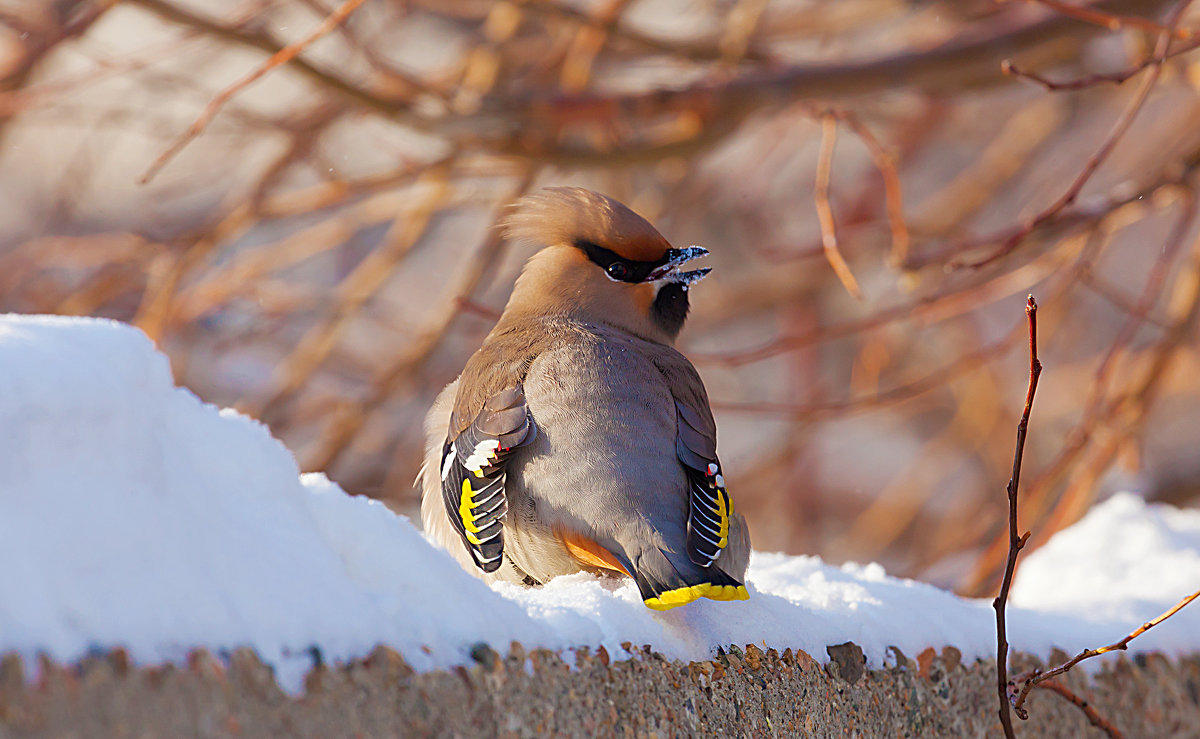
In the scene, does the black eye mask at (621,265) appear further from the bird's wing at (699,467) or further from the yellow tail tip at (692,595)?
the yellow tail tip at (692,595)

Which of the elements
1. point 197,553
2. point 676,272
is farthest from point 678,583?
point 676,272

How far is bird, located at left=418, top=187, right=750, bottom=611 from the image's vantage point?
6.82ft

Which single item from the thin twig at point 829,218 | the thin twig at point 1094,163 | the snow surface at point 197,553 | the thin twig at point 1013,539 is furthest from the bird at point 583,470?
the thin twig at point 1094,163

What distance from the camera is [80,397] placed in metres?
1.28

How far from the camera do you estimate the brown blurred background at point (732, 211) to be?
3.97 m

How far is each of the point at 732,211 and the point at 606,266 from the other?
589 cm

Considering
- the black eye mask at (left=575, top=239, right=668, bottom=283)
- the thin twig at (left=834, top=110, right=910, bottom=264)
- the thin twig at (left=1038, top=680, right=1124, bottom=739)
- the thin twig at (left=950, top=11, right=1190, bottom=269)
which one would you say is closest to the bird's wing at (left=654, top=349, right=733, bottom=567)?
the black eye mask at (left=575, top=239, right=668, bottom=283)

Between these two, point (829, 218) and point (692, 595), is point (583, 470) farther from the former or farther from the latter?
point (829, 218)

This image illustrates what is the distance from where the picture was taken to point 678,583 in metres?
1.93

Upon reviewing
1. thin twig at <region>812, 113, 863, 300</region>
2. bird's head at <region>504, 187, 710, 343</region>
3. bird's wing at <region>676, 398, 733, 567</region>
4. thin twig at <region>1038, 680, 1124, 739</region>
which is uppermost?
thin twig at <region>812, 113, 863, 300</region>

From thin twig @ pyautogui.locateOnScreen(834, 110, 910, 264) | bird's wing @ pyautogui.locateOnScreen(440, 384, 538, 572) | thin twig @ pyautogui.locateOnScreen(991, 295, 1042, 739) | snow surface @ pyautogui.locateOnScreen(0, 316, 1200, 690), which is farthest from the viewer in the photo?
thin twig @ pyautogui.locateOnScreen(834, 110, 910, 264)

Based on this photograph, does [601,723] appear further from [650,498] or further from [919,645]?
[919,645]

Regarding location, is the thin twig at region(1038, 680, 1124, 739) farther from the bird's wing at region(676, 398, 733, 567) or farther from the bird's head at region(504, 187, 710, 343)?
the bird's head at region(504, 187, 710, 343)

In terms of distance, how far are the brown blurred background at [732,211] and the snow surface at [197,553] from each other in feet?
5.82
